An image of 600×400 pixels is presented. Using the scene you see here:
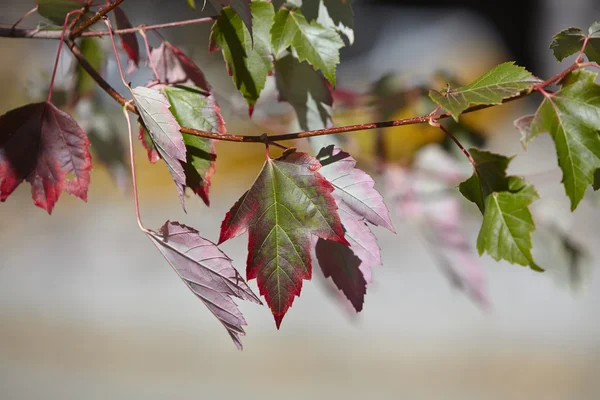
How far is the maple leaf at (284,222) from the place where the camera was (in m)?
0.37

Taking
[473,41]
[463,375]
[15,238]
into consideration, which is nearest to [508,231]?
[463,375]

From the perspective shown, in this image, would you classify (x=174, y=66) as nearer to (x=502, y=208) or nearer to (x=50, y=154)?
(x=50, y=154)

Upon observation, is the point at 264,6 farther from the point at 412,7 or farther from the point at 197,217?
the point at 412,7

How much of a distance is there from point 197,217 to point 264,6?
76.1 inches

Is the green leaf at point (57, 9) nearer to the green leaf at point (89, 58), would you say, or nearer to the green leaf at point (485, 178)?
the green leaf at point (89, 58)

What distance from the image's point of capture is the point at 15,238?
7.88ft

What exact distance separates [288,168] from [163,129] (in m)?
0.09

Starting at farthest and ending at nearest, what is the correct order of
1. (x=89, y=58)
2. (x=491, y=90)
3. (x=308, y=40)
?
(x=89, y=58) < (x=308, y=40) < (x=491, y=90)

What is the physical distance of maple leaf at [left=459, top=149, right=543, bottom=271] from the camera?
1.26 ft

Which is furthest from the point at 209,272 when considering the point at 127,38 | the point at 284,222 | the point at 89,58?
the point at 89,58

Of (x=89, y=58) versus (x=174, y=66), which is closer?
(x=174, y=66)

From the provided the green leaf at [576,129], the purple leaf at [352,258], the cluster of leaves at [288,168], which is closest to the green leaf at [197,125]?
the cluster of leaves at [288,168]

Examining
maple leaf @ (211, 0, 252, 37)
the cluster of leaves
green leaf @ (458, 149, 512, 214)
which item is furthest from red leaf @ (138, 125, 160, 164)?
green leaf @ (458, 149, 512, 214)

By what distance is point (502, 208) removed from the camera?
393mm
